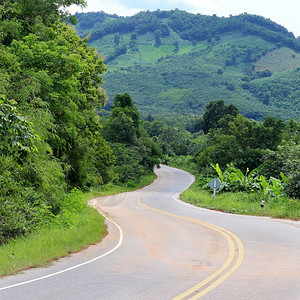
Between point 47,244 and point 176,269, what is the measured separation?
157 inches

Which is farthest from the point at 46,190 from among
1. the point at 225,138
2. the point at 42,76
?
the point at 225,138

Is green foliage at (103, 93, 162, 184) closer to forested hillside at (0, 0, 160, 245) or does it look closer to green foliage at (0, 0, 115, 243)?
forested hillside at (0, 0, 160, 245)

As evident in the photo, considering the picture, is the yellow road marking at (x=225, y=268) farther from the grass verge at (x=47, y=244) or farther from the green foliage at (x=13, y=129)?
the green foliage at (x=13, y=129)

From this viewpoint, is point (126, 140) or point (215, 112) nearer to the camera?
point (126, 140)

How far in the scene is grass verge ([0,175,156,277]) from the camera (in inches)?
358

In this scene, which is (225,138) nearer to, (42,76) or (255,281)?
(42,76)

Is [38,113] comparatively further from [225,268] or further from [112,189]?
[112,189]

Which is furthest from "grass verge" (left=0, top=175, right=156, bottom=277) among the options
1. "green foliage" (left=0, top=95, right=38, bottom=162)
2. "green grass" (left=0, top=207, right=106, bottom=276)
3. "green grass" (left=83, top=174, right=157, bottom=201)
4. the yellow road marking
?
"green grass" (left=83, top=174, right=157, bottom=201)

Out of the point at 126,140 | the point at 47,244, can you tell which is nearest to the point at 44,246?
the point at 47,244

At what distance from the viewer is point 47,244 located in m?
10.9

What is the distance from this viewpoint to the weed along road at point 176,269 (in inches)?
277

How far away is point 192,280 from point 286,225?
946 cm

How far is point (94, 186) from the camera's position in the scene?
41406 mm

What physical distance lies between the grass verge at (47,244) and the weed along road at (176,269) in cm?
36
